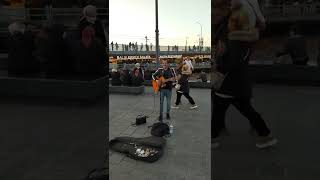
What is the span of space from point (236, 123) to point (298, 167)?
0.51 metres

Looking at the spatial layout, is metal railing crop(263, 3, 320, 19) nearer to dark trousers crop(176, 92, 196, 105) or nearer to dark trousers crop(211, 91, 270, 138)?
dark trousers crop(211, 91, 270, 138)

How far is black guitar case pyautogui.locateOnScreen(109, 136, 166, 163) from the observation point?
5289 millimetres

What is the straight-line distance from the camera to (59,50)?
2906mm

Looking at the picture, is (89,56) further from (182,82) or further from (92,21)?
(182,82)

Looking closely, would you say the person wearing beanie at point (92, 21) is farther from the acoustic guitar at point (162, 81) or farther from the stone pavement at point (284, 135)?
the acoustic guitar at point (162, 81)

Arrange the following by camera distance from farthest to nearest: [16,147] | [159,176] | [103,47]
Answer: [159,176] < [16,147] < [103,47]

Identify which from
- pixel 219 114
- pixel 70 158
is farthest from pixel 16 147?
pixel 219 114

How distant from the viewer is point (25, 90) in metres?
3.03

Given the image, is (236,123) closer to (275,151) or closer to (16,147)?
(275,151)

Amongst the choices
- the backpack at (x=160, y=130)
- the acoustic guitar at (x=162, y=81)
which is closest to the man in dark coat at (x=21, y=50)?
the backpack at (x=160, y=130)

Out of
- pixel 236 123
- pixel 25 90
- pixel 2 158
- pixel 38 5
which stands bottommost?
pixel 2 158

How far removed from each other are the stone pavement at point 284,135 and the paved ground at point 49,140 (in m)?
1.09

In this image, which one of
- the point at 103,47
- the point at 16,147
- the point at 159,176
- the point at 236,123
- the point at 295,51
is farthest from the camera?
the point at 159,176

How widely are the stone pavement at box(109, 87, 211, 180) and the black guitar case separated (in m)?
0.09
